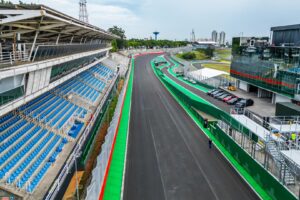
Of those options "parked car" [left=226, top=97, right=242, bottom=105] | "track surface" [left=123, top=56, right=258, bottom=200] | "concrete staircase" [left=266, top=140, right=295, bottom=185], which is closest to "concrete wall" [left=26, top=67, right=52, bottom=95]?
"track surface" [left=123, top=56, right=258, bottom=200]

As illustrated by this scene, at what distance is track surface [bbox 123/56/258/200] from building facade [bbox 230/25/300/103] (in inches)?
473

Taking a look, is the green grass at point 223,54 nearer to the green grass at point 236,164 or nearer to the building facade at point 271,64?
the building facade at point 271,64

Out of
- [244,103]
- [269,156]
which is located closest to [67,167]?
[269,156]

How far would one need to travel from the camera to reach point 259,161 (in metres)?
17.5

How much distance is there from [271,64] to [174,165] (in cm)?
2344

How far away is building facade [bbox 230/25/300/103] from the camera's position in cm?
3130

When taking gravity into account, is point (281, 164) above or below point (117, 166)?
above

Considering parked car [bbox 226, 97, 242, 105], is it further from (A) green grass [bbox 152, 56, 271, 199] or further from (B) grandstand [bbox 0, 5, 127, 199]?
(B) grandstand [bbox 0, 5, 127, 199]

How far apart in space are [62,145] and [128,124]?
10786 millimetres

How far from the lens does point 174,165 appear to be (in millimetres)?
19281

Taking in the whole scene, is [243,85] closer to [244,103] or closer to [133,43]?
[244,103]

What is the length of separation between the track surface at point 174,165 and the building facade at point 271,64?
12006 millimetres

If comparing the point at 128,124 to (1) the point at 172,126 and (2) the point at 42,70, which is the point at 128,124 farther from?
(2) the point at 42,70

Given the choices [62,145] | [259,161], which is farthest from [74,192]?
[259,161]
